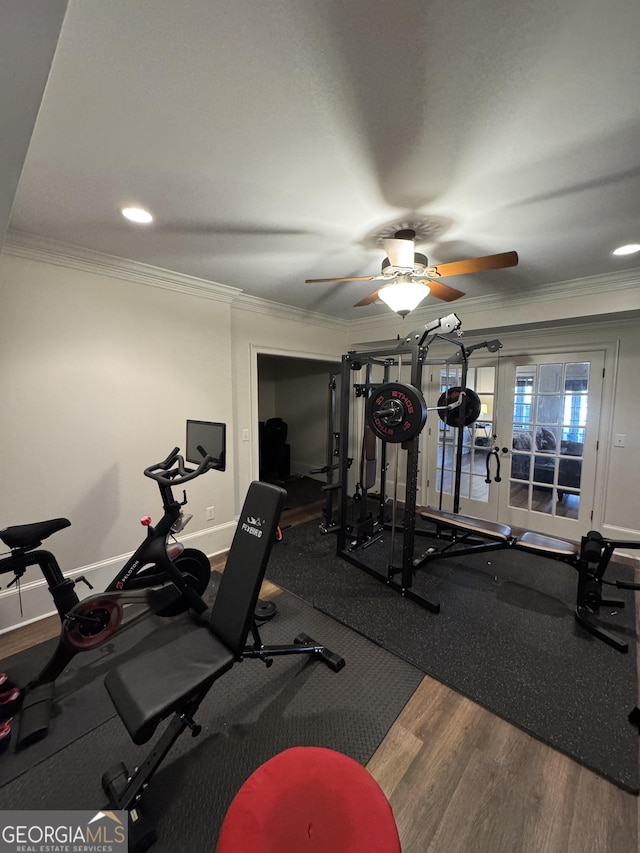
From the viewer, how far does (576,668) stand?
191 cm

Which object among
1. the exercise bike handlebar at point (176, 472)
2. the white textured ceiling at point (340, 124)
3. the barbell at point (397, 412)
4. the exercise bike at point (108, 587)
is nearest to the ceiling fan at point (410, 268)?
the white textured ceiling at point (340, 124)

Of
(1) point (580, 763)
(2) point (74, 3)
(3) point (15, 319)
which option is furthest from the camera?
(3) point (15, 319)

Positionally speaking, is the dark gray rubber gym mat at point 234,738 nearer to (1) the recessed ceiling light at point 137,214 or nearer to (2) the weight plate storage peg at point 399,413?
(2) the weight plate storage peg at point 399,413

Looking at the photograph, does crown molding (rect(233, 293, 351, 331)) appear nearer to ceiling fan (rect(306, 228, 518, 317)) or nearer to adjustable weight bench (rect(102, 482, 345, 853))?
ceiling fan (rect(306, 228, 518, 317))

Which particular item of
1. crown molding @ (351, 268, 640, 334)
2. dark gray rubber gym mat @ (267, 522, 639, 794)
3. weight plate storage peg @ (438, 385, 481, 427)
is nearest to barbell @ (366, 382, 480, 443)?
weight plate storage peg @ (438, 385, 481, 427)

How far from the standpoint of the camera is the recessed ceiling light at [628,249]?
2.15m

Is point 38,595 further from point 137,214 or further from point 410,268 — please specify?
point 410,268

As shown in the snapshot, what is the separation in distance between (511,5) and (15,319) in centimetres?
284

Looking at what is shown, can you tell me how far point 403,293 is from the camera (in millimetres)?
2012

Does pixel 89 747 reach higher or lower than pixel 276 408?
lower

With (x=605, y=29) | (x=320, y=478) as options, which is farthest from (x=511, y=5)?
(x=320, y=478)

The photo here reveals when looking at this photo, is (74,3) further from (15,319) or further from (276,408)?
(276,408)

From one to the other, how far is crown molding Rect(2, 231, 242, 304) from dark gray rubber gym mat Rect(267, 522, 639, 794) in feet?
8.61

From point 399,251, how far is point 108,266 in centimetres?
215
